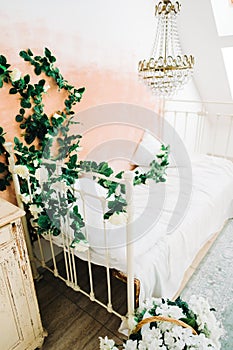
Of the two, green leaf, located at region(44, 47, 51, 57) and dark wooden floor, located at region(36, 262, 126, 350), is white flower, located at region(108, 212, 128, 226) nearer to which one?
dark wooden floor, located at region(36, 262, 126, 350)

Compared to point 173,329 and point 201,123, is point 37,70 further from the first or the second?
point 201,123

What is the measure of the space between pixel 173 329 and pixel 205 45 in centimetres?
262

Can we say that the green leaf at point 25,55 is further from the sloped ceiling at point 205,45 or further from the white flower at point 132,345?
the sloped ceiling at point 205,45

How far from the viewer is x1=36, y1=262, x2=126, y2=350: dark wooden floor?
1.44 m

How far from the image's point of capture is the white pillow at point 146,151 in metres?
2.37

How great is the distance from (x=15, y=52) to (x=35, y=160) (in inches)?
24.8

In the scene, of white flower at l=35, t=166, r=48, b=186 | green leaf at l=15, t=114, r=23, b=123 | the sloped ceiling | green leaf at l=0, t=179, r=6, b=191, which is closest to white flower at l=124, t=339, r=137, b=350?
white flower at l=35, t=166, r=48, b=186

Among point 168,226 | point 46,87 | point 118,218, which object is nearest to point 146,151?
point 168,226

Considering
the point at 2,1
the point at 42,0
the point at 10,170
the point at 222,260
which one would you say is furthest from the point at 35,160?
the point at 222,260

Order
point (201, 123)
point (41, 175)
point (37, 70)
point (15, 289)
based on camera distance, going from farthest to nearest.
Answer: point (201, 123)
point (37, 70)
point (41, 175)
point (15, 289)

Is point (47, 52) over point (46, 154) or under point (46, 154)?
over

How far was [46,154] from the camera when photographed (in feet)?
5.57

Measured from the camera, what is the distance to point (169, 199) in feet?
6.04

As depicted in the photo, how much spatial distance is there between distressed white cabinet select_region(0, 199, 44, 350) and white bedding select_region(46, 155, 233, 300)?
0.34 meters
